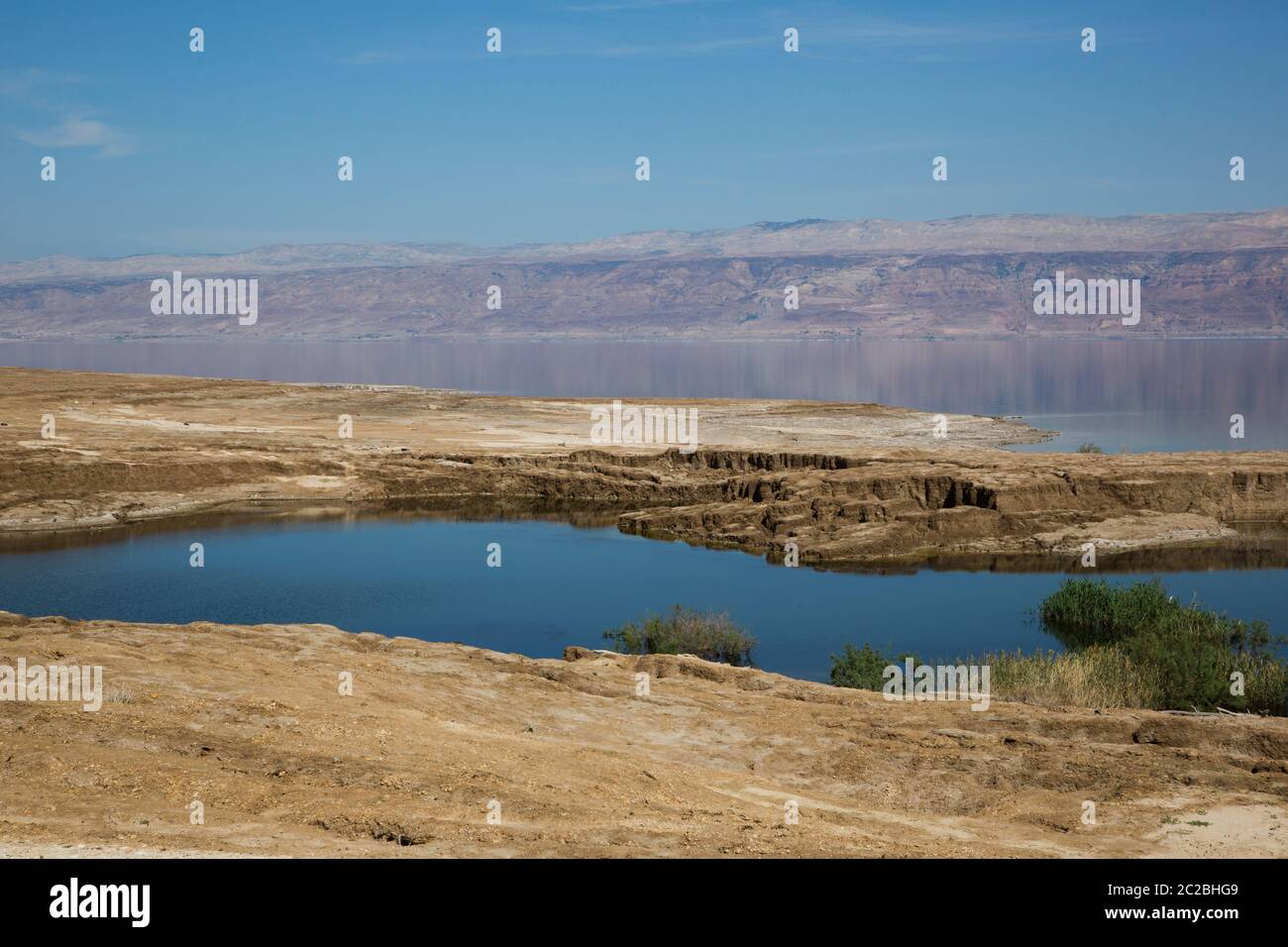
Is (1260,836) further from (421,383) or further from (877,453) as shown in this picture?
(421,383)

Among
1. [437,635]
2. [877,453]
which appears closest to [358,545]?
[437,635]

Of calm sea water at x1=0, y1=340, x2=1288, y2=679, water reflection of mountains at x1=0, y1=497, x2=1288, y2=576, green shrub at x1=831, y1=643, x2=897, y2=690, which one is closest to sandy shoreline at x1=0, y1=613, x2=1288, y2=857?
green shrub at x1=831, y1=643, x2=897, y2=690

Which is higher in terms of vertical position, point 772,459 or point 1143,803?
point 772,459

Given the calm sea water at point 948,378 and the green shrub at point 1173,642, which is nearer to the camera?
the green shrub at point 1173,642

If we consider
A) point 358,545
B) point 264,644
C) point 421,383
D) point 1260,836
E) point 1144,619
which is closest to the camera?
point 1260,836

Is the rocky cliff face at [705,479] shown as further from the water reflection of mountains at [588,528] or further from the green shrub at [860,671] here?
the green shrub at [860,671]

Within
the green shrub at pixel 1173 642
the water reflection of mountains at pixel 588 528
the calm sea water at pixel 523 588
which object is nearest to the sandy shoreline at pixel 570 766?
the green shrub at pixel 1173 642
